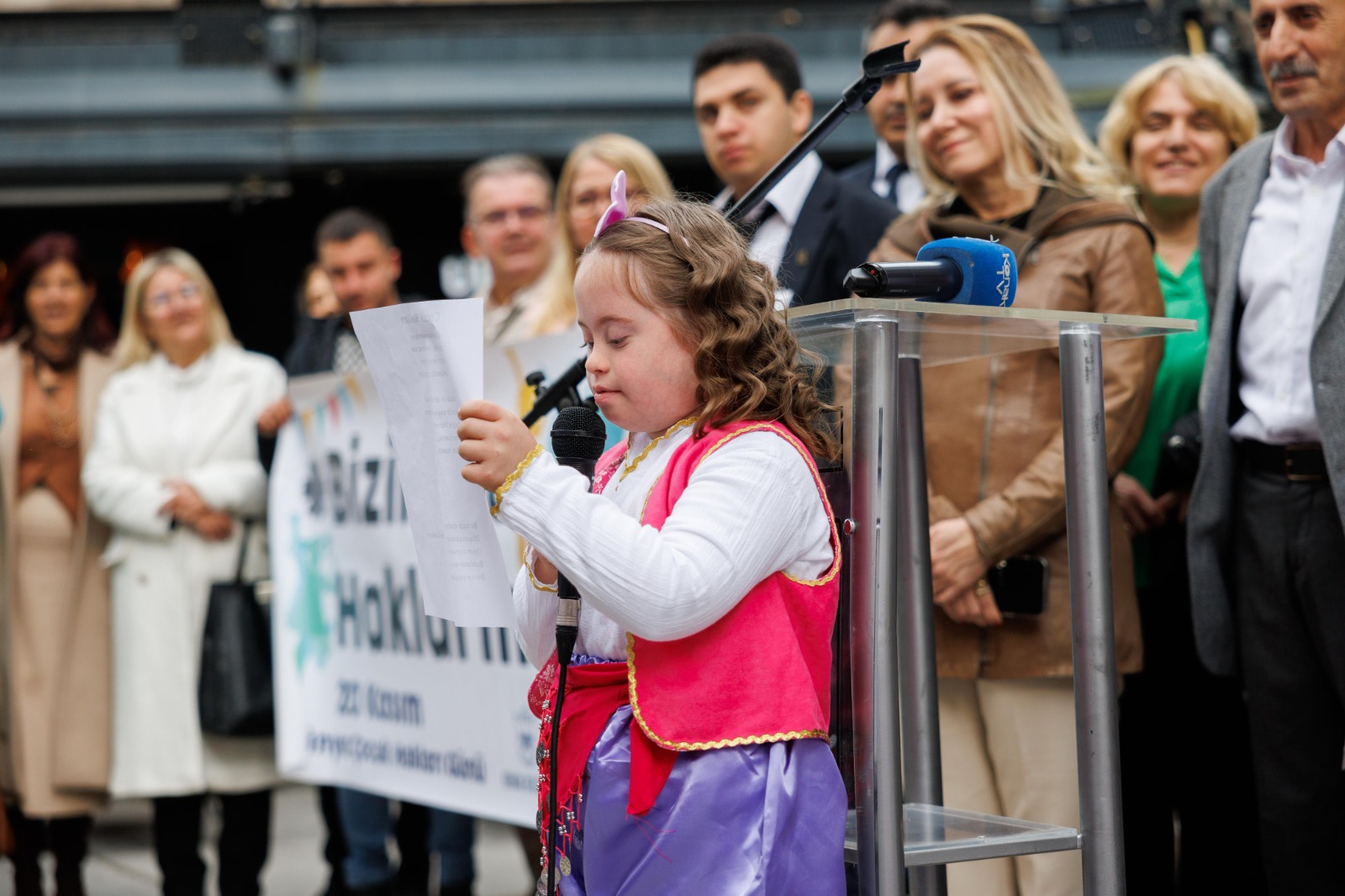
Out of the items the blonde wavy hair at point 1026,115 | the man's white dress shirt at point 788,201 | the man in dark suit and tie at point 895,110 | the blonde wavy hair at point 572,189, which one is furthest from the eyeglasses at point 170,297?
the blonde wavy hair at point 1026,115

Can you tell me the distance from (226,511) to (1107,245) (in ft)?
9.79

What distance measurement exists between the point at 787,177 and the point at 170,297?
247 centimetres

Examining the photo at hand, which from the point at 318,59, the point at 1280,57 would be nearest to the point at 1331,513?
the point at 1280,57

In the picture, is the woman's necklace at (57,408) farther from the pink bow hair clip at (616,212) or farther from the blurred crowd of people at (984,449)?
the pink bow hair clip at (616,212)

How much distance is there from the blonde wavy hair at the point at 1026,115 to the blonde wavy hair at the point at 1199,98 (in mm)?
551

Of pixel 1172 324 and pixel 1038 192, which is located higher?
pixel 1038 192

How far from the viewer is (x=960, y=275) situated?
6.96 ft

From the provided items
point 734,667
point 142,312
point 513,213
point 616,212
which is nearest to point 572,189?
point 513,213

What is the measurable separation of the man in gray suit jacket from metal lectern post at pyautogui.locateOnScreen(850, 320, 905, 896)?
1.04m

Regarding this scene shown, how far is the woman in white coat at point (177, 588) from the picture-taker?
4605mm

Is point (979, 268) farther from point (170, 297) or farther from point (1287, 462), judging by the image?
point (170, 297)

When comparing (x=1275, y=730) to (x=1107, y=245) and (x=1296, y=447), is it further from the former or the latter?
(x=1107, y=245)

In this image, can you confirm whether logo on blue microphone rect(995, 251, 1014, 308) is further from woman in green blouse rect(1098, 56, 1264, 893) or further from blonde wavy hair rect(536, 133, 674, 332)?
blonde wavy hair rect(536, 133, 674, 332)

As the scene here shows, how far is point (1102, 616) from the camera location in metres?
2.15
